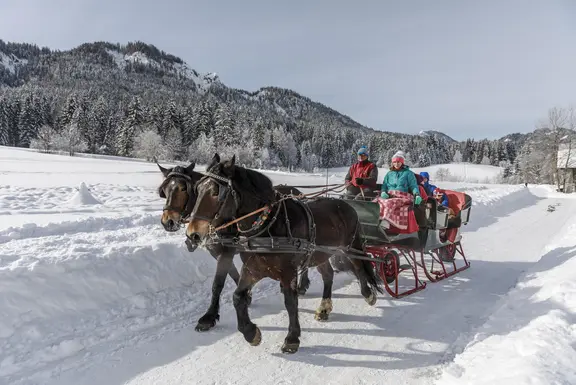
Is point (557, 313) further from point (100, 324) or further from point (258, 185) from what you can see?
point (100, 324)

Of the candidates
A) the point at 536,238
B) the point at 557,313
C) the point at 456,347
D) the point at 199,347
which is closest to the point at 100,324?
the point at 199,347

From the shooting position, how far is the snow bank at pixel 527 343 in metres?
3.04

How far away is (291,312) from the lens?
414 cm

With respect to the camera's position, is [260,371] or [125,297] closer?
[260,371]

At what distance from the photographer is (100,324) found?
14.6 ft

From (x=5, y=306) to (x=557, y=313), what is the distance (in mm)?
6203

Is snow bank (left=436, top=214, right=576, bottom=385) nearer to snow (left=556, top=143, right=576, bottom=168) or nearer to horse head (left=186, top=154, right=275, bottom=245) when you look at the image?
horse head (left=186, top=154, right=275, bottom=245)

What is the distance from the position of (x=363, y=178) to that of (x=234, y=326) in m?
3.85

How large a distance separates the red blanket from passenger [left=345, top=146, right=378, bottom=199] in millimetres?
750

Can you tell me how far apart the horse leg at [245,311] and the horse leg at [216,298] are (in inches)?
27.7

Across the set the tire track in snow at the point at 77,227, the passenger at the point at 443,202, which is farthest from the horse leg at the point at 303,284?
the tire track in snow at the point at 77,227

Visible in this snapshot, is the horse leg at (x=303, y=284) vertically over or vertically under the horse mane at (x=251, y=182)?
under

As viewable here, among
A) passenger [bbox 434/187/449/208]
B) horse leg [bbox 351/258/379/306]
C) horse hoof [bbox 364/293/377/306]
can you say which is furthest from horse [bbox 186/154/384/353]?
passenger [bbox 434/187/449/208]

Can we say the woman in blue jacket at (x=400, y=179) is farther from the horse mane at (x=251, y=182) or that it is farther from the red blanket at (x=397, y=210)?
the horse mane at (x=251, y=182)
